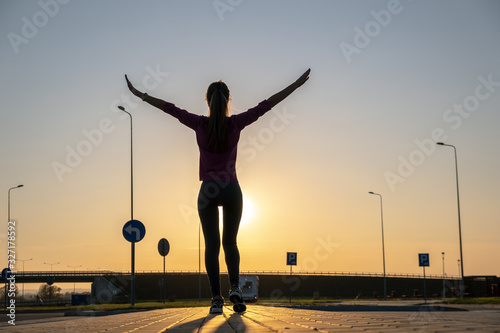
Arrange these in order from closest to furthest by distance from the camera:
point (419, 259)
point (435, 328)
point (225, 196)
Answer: point (435, 328)
point (225, 196)
point (419, 259)

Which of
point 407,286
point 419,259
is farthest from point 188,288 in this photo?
point 419,259

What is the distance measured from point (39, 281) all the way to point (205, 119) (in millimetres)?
104561

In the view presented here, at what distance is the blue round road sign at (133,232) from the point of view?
69.9 ft

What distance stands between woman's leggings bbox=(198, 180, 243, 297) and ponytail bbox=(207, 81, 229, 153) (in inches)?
14.8

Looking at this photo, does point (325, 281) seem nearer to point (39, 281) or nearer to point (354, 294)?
point (354, 294)

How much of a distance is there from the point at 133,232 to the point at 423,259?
2343cm

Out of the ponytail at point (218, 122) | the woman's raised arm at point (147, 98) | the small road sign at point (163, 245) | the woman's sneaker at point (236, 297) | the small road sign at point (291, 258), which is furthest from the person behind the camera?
the small road sign at point (291, 258)

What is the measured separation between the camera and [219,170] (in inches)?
241

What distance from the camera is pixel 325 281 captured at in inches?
4286

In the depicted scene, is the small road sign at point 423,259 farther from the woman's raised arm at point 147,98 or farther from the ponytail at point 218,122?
the ponytail at point 218,122

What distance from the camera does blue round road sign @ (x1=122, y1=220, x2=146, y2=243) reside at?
21312 mm

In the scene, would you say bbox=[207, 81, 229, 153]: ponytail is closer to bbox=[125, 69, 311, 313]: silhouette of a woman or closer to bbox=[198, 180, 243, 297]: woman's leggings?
bbox=[125, 69, 311, 313]: silhouette of a woman

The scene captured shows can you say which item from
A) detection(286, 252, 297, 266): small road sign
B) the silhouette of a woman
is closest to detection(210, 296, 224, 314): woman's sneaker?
the silhouette of a woman

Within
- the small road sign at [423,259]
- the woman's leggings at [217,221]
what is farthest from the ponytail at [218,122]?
the small road sign at [423,259]
